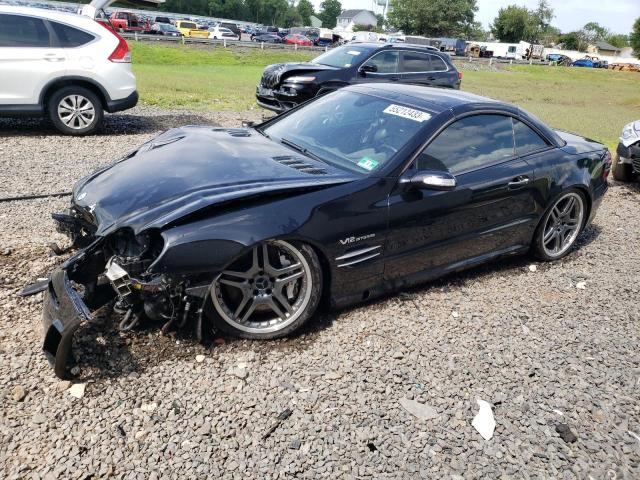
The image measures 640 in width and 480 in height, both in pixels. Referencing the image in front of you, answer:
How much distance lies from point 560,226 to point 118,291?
13.1ft

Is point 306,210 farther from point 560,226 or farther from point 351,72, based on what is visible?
point 351,72

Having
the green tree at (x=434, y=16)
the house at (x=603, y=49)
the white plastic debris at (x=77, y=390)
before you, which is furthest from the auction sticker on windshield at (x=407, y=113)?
the house at (x=603, y=49)

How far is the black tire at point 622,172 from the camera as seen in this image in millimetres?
8180

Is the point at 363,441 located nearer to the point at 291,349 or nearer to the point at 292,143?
the point at 291,349

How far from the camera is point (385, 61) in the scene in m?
11.4

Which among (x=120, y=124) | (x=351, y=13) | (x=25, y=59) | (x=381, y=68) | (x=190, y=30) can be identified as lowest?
(x=120, y=124)

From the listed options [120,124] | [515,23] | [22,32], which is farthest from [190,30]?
[515,23]

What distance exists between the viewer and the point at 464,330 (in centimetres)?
373

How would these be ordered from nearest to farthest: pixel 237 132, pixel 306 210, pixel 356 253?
pixel 306 210, pixel 356 253, pixel 237 132

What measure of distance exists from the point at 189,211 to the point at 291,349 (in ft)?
3.51

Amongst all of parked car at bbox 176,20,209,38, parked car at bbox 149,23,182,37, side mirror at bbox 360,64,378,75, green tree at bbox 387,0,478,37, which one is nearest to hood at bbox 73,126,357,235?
side mirror at bbox 360,64,378,75

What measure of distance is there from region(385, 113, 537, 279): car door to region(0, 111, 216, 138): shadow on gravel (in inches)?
254

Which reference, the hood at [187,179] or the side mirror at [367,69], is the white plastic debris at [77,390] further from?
the side mirror at [367,69]

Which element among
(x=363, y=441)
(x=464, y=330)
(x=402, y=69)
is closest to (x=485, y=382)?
(x=464, y=330)
